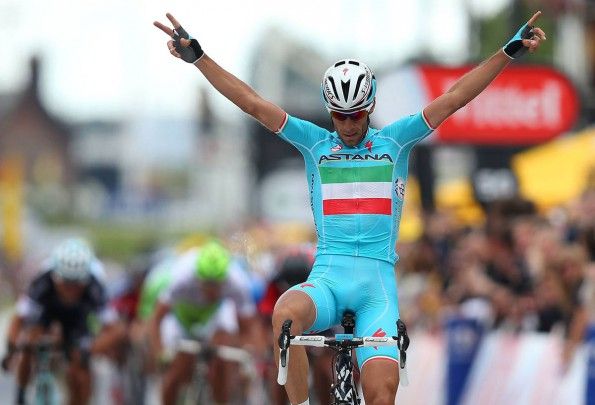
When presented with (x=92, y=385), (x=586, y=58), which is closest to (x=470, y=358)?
(x=92, y=385)

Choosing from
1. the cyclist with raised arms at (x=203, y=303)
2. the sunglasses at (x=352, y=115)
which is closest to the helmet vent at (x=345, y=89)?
the sunglasses at (x=352, y=115)

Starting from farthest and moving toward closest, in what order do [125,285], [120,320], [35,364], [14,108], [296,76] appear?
[14,108] < [296,76] < [125,285] < [120,320] < [35,364]

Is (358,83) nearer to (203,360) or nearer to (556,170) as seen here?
Answer: (203,360)

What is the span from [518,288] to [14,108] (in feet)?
406

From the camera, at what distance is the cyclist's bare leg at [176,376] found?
14.8 meters

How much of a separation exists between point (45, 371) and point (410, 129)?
21.3 feet

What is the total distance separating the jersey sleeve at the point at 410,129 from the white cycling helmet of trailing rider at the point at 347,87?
14.0 inches

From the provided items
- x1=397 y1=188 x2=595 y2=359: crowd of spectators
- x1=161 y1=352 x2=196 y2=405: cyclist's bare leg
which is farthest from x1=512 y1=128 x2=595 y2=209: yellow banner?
x1=161 y1=352 x2=196 y2=405: cyclist's bare leg

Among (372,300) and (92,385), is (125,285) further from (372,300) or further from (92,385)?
(372,300)

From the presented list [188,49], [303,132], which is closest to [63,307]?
[188,49]

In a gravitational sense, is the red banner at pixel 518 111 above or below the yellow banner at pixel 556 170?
above

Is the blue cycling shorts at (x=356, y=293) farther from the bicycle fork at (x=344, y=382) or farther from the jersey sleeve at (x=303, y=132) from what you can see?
the jersey sleeve at (x=303, y=132)

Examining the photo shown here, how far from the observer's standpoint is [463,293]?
1595cm

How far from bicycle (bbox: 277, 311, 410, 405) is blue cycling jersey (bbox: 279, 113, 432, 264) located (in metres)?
0.60
